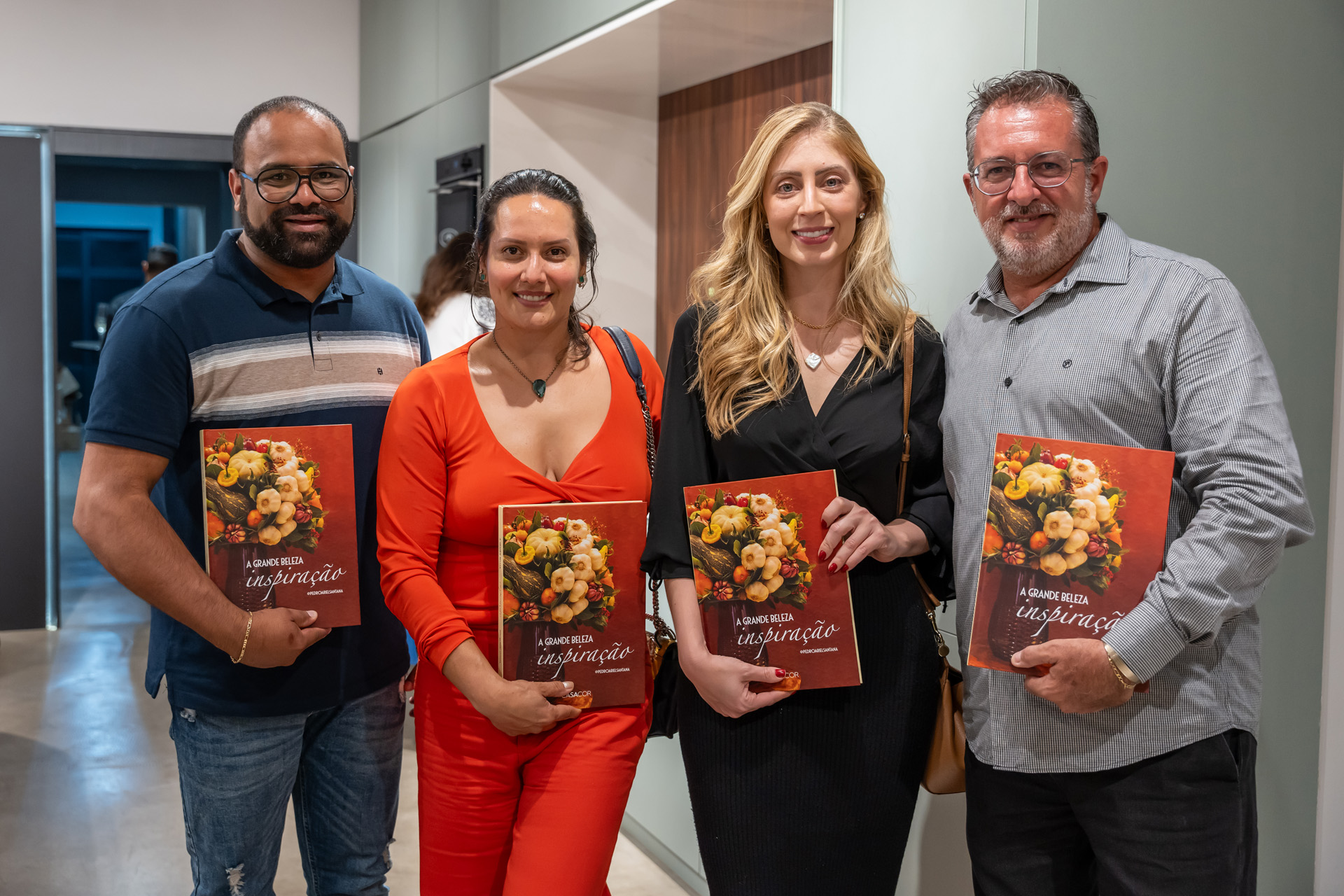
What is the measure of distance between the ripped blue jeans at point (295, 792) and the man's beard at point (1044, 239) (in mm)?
1316

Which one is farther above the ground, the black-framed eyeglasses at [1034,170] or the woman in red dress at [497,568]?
the black-framed eyeglasses at [1034,170]

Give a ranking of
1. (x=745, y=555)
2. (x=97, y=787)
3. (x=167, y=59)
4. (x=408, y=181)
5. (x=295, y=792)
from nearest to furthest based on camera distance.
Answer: (x=745, y=555), (x=295, y=792), (x=97, y=787), (x=408, y=181), (x=167, y=59)

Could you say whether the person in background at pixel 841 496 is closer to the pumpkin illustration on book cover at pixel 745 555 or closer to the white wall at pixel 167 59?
the pumpkin illustration on book cover at pixel 745 555

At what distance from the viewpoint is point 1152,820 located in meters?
1.46

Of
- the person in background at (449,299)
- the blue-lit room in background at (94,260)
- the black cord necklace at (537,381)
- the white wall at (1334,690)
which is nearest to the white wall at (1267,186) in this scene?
the white wall at (1334,690)

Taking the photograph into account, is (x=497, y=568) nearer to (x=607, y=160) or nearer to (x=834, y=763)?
(x=834, y=763)

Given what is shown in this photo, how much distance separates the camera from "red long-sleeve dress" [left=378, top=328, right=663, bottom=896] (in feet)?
5.35

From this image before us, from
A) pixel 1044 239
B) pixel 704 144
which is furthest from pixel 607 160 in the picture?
pixel 1044 239

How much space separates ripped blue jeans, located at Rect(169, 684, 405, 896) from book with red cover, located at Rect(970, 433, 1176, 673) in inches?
43.7

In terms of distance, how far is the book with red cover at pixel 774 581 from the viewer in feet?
5.22

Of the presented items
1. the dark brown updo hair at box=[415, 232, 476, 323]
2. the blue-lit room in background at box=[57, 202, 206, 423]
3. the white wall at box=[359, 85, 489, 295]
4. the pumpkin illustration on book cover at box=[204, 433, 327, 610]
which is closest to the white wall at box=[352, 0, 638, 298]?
the white wall at box=[359, 85, 489, 295]

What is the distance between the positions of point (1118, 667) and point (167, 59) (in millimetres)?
5455

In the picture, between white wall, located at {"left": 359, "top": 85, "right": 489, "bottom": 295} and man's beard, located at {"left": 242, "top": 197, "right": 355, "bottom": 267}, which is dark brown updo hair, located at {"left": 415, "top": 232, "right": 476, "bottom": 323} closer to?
white wall, located at {"left": 359, "top": 85, "right": 489, "bottom": 295}

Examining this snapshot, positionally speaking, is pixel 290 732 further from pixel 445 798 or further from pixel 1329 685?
pixel 1329 685
